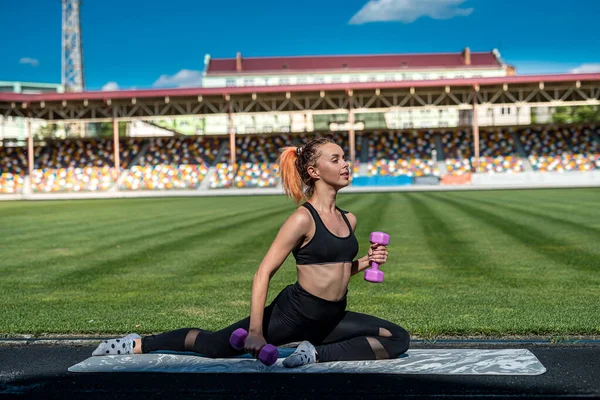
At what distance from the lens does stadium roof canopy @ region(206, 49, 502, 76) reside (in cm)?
8838

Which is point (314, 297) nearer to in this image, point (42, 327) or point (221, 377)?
point (221, 377)

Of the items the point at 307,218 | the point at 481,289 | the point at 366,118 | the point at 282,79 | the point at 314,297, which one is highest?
the point at 282,79

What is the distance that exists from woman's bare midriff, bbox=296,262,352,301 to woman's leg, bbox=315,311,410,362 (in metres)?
0.38

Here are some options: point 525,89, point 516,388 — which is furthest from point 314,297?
point 525,89

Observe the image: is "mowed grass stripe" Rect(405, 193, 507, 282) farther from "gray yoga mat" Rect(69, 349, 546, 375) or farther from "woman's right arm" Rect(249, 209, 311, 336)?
"woman's right arm" Rect(249, 209, 311, 336)

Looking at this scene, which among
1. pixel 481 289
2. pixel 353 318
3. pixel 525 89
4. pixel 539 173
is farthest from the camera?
pixel 525 89

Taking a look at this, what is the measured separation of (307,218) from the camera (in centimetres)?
454

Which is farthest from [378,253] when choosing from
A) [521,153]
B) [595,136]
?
[595,136]

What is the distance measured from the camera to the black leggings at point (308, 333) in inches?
186

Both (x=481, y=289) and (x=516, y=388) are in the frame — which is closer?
(x=516, y=388)

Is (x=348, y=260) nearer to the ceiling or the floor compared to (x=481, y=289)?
nearer to the ceiling

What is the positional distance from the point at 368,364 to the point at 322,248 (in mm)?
910

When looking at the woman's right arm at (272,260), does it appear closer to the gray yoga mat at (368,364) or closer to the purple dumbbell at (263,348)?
the purple dumbbell at (263,348)

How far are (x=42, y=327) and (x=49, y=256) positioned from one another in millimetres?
6067
